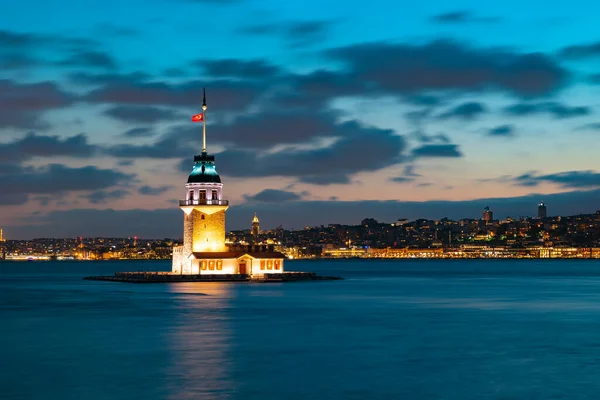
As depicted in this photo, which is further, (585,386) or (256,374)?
(256,374)

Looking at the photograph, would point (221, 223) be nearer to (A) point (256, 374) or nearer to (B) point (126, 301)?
(B) point (126, 301)

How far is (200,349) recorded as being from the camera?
34.8 m

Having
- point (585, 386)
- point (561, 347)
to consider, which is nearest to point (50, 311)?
point (561, 347)

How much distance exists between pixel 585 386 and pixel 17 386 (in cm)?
1533

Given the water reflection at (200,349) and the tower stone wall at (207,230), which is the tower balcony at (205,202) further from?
the water reflection at (200,349)

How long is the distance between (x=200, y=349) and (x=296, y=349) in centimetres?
346

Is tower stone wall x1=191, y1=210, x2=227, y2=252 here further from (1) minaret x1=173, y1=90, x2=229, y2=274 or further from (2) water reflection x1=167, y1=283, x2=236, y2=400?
(2) water reflection x1=167, y1=283, x2=236, y2=400

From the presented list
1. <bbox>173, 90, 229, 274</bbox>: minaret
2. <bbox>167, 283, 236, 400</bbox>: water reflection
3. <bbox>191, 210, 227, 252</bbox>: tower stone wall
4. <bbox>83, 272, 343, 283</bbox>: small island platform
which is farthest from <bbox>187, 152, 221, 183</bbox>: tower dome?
<bbox>167, 283, 236, 400</bbox>: water reflection

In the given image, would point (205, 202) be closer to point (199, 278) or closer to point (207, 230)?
point (207, 230)

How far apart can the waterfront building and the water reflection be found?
15.7 metres

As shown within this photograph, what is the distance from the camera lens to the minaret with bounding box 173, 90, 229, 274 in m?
77.8

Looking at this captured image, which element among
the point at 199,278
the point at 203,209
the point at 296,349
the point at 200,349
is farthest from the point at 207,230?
the point at 296,349

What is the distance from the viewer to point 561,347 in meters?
35.6

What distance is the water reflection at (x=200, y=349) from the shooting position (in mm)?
26000
